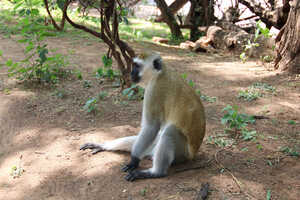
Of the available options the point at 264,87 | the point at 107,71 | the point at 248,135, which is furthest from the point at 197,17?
the point at 248,135

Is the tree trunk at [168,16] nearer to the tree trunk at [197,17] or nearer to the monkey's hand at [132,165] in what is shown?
the tree trunk at [197,17]

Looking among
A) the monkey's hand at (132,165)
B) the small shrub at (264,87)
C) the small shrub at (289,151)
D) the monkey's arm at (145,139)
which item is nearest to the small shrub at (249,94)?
the small shrub at (264,87)

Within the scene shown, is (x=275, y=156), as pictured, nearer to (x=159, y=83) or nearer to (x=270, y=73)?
(x=159, y=83)

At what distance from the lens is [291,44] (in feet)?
23.3

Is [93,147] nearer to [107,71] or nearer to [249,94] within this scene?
[107,71]

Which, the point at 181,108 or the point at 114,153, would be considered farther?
the point at 114,153

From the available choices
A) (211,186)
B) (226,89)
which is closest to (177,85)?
(211,186)

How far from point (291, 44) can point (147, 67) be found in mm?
4820

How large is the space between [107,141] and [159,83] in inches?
52.8

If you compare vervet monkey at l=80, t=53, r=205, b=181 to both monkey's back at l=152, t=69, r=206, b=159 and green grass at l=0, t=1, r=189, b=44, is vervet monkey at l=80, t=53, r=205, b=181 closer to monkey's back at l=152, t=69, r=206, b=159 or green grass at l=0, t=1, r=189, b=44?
monkey's back at l=152, t=69, r=206, b=159

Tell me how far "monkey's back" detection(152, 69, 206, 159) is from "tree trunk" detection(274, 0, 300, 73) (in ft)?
14.7

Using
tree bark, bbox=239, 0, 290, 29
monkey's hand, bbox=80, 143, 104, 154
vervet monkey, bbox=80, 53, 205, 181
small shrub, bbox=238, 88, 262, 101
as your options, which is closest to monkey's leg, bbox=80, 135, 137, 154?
monkey's hand, bbox=80, 143, 104, 154

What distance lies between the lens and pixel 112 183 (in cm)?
364

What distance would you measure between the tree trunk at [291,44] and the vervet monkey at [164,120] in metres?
4.47
